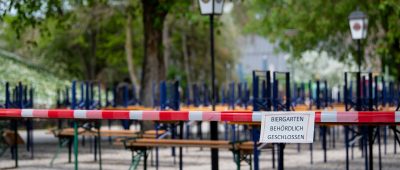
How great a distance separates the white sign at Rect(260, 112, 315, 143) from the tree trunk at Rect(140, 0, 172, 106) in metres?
17.1

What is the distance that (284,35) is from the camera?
38.9 m

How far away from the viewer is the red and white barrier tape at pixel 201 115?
9289 millimetres

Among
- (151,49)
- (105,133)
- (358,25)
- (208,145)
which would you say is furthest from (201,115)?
(151,49)

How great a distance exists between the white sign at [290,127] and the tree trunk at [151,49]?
17.1 meters

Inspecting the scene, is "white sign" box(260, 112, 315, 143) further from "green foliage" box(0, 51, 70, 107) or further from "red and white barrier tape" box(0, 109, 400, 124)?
"green foliage" box(0, 51, 70, 107)

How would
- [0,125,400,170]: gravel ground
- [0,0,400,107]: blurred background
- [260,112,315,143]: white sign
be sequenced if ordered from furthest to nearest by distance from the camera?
[0,0,400,107]: blurred background, [0,125,400,170]: gravel ground, [260,112,315,143]: white sign

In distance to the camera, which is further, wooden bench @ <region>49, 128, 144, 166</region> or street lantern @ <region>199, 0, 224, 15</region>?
wooden bench @ <region>49, 128, 144, 166</region>

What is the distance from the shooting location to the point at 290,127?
9.34 metres

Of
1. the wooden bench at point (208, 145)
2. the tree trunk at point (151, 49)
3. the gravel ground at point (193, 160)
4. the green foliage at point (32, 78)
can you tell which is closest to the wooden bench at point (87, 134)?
the gravel ground at point (193, 160)

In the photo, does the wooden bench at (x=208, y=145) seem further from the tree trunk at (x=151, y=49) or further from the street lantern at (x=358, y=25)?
the tree trunk at (x=151, y=49)

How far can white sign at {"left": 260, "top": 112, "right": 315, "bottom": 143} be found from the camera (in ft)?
30.4

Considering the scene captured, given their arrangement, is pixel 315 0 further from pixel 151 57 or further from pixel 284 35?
pixel 151 57

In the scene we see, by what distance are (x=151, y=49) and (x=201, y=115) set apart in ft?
54.9

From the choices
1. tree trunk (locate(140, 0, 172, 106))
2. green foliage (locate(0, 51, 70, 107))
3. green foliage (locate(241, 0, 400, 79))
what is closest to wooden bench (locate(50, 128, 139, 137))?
green foliage (locate(0, 51, 70, 107))
